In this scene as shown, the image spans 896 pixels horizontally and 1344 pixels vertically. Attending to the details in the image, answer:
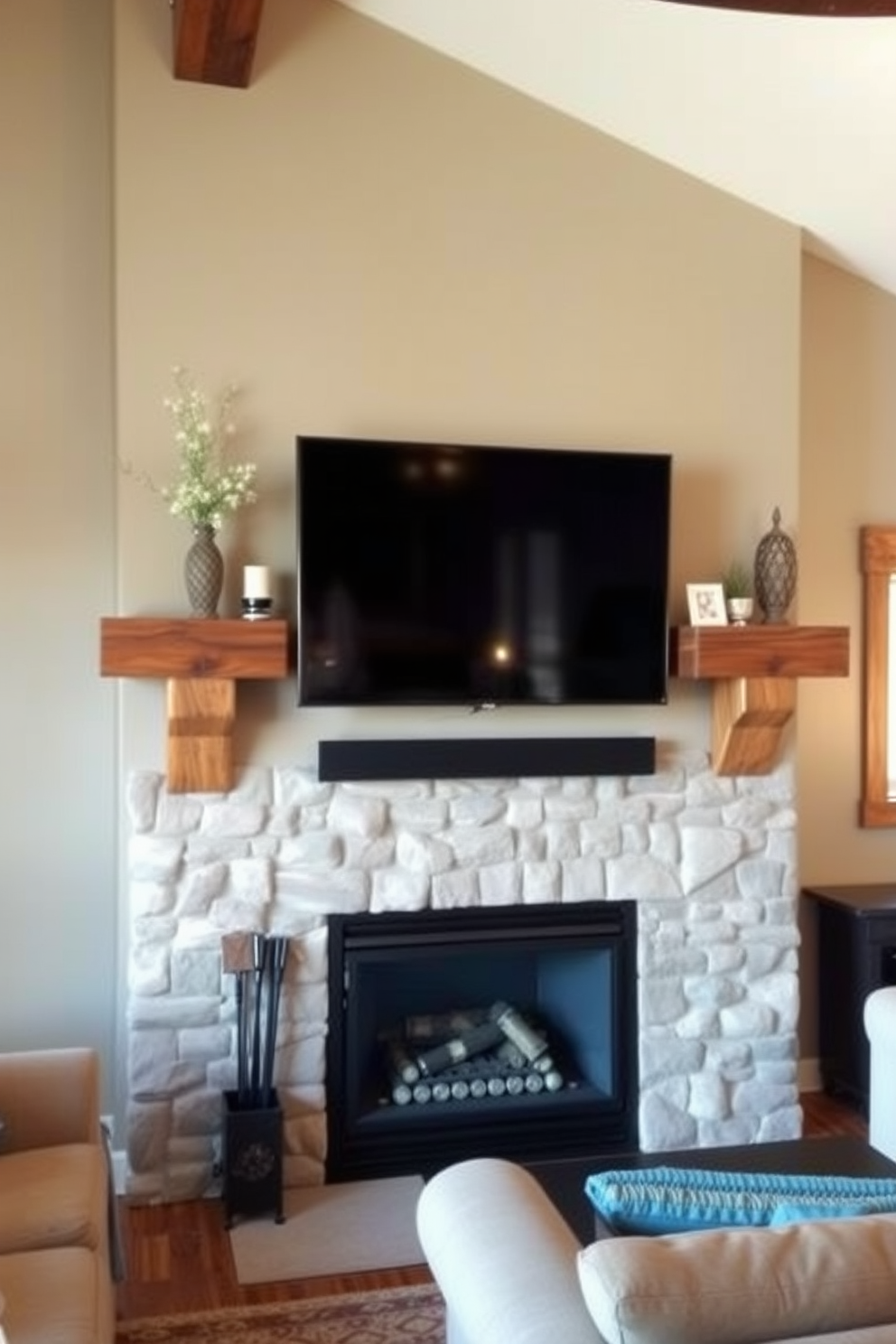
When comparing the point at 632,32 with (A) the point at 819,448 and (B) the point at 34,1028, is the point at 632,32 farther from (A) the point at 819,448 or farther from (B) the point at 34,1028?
(B) the point at 34,1028

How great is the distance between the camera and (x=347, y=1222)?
10.5 feet

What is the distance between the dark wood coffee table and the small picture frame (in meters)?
1.63

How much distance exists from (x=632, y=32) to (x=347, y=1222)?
338 cm

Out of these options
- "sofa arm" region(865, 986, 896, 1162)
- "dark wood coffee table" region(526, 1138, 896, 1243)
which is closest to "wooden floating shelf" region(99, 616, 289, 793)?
"dark wood coffee table" region(526, 1138, 896, 1243)

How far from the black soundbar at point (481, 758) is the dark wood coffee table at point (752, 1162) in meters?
1.32

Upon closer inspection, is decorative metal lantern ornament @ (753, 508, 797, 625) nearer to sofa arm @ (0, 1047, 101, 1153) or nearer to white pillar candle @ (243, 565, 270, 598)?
white pillar candle @ (243, 565, 270, 598)

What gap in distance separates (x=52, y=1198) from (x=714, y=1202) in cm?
137

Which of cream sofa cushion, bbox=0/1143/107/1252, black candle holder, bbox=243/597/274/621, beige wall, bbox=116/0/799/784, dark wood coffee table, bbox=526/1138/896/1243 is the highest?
beige wall, bbox=116/0/799/784

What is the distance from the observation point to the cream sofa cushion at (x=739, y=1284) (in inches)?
51.7

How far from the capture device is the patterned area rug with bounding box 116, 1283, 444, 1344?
2672 millimetres

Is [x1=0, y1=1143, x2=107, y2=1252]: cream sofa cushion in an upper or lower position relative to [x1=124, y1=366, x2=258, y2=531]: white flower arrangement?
lower

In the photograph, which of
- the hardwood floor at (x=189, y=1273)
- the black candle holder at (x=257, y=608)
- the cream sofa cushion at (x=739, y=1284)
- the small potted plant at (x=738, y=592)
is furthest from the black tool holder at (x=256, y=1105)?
the cream sofa cushion at (x=739, y=1284)

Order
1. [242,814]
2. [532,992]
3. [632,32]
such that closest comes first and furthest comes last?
[632,32] → [242,814] → [532,992]

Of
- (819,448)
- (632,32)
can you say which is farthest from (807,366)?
(632,32)
